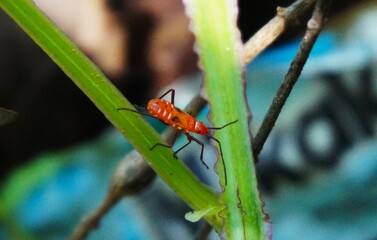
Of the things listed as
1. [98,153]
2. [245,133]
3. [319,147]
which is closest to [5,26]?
[98,153]

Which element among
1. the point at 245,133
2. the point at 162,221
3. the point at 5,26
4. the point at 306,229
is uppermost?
the point at 5,26

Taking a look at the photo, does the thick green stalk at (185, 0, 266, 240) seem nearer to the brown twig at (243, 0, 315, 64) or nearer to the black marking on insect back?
the brown twig at (243, 0, 315, 64)

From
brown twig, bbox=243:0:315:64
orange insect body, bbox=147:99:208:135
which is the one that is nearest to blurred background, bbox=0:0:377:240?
orange insect body, bbox=147:99:208:135

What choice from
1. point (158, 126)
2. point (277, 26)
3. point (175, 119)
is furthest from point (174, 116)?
point (158, 126)

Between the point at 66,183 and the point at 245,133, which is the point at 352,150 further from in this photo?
the point at 245,133

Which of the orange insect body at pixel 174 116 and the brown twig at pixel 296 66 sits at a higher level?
the brown twig at pixel 296 66

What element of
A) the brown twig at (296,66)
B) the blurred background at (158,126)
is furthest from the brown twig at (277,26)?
the blurred background at (158,126)

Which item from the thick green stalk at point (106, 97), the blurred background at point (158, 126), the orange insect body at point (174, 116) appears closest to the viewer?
the thick green stalk at point (106, 97)

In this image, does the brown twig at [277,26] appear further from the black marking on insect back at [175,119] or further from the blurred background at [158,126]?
the blurred background at [158,126]
